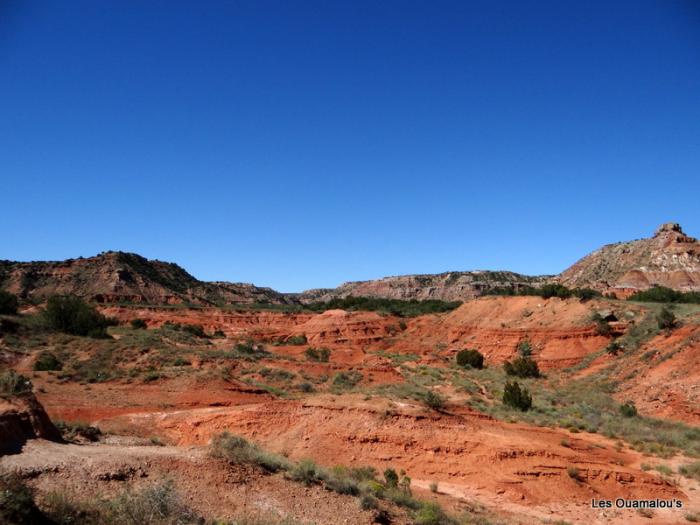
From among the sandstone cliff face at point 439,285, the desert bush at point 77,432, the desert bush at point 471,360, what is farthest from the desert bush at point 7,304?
the sandstone cliff face at point 439,285

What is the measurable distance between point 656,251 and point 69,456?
109 meters

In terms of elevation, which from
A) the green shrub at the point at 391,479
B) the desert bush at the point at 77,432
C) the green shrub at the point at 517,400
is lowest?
the green shrub at the point at 391,479

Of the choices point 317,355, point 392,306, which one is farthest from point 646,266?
point 317,355

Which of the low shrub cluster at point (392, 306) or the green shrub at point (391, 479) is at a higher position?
the low shrub cluster at point (392, 306)

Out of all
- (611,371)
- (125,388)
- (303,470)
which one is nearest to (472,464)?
(303,470)

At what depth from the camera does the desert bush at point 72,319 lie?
44719 mm

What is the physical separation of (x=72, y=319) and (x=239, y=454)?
4189 centimetres

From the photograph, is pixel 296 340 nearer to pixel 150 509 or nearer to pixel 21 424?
pixel 21 424

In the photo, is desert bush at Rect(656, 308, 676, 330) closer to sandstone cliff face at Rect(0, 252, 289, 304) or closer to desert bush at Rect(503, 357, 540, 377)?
desert bush at Rect(503, 357, 540, 377)

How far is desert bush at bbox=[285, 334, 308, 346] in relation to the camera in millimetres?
64438

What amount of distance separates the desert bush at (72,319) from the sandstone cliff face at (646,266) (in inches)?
2917

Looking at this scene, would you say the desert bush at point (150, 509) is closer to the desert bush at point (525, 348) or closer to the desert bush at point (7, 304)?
the desert bush at point (525, 348)

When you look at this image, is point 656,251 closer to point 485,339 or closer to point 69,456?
point 485,339

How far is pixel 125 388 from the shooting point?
84.8ft
